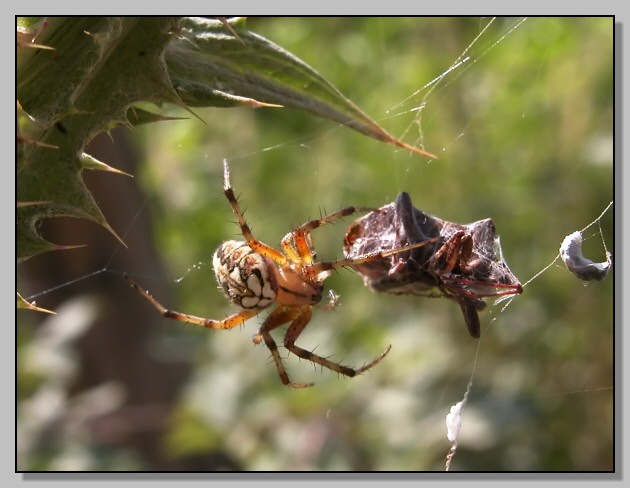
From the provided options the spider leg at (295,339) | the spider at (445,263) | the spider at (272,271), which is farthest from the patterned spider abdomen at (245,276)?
the spider at (445,263)

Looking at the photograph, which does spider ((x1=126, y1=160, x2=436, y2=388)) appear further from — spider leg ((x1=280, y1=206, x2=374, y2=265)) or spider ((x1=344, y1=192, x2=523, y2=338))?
spider ((x1=344, y1=192, x2=523, y2=338))

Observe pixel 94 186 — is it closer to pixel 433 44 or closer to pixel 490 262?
pixel 433 44

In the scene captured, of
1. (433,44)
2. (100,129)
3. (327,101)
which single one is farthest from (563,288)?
(100,129)

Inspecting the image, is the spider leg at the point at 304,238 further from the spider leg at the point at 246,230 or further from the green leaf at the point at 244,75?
the green leaf at the point at 244,75

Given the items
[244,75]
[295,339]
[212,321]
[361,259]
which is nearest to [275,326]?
[295,339]

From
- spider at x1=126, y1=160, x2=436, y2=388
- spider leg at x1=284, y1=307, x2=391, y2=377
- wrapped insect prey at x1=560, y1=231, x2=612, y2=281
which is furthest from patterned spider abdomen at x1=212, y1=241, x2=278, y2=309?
wrapped insect prey at x1=560, y1=231, x2=612, y2=281

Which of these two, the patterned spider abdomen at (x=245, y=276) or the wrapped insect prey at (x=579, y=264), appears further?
the patterned spider abdomen at (x=245, y=276)
